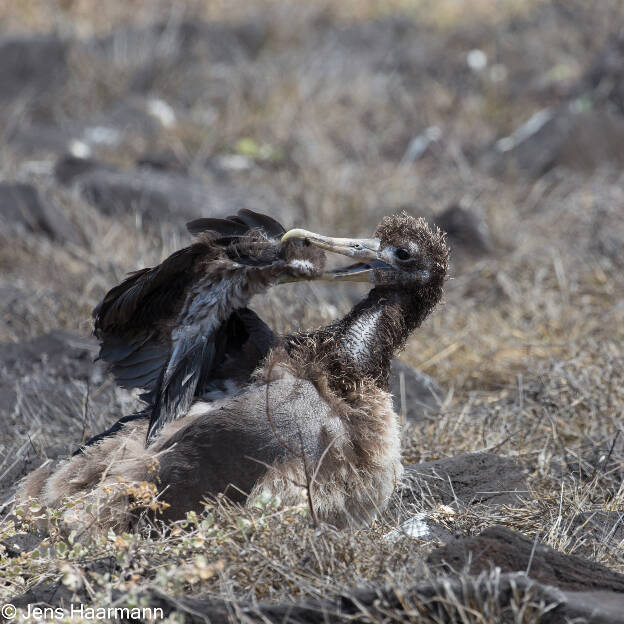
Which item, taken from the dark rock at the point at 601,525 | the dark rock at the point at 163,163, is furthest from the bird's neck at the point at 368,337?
the dark rock at the point at 163,163

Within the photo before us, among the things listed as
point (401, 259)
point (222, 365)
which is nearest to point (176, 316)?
point (222, 365)

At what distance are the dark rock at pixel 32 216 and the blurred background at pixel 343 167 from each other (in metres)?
0.02

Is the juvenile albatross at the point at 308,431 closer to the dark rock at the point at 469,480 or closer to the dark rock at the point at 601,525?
the dark rock at the point at 469,480

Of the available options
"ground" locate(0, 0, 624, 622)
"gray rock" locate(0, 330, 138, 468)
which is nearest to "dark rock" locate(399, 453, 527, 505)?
A: "ground" locate(0, 0, 624, 622)

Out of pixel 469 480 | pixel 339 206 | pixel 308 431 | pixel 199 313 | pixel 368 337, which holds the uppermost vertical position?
pixel 199 313

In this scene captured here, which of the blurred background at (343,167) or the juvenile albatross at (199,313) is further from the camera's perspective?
the blurred background at (343,167)

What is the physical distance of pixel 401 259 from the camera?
11.6 feet

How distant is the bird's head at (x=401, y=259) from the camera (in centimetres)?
351

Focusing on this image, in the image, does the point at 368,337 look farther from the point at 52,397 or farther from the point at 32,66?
the point at 32,66

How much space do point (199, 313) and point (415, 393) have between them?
1.91 m

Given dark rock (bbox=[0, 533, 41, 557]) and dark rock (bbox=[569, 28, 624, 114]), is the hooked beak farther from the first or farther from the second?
dark rock (bbox=[569, 28, 624, 114])

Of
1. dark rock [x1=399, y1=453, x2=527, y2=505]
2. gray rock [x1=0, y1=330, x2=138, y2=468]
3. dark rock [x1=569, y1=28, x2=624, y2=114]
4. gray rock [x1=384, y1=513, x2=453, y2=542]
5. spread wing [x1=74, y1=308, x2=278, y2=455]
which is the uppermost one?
spread wing [x1=74, y1=308, x2=278, y2=455]

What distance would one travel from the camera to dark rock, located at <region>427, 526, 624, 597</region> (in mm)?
2525

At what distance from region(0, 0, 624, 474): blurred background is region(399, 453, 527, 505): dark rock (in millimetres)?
331
